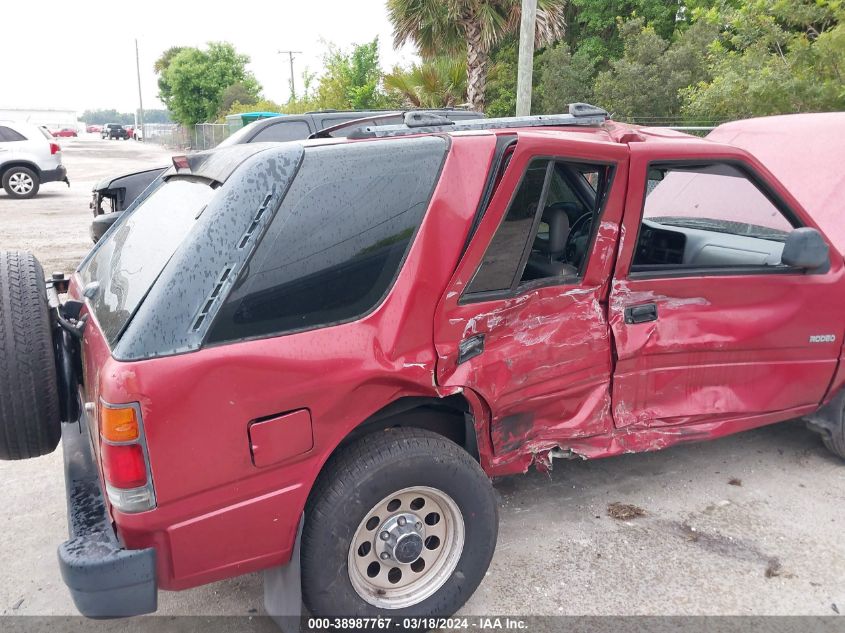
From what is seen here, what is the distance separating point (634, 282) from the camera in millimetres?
3012

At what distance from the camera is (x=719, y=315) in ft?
10.6

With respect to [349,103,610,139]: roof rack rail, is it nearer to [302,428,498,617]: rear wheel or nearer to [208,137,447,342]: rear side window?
[208,137,447,342]: rear side window

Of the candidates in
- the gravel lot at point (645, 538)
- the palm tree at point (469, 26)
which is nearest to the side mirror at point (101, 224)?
the gravel lot at point (645, 538)

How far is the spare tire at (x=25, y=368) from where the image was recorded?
238cm

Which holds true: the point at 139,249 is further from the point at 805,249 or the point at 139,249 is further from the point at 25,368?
the point at 805,249

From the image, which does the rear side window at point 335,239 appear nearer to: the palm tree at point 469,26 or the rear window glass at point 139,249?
the rear window glass at point 139,249

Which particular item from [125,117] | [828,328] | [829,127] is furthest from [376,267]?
[125,117]

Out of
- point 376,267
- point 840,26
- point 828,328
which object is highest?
point 840,26

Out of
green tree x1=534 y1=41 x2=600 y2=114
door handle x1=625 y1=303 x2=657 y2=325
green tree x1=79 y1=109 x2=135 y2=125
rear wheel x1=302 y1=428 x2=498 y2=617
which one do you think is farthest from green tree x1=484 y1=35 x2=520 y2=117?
green tree x1=79 y1=109 x2=135 y2=125

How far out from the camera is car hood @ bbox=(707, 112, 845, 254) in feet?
13.1

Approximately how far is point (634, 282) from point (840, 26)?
8.99m

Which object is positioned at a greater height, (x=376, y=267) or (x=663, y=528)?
(x=376, y=267)

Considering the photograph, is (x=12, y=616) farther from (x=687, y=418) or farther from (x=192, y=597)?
(x=687, y=418)

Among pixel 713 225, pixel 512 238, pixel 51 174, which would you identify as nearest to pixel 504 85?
pixel 51 174
